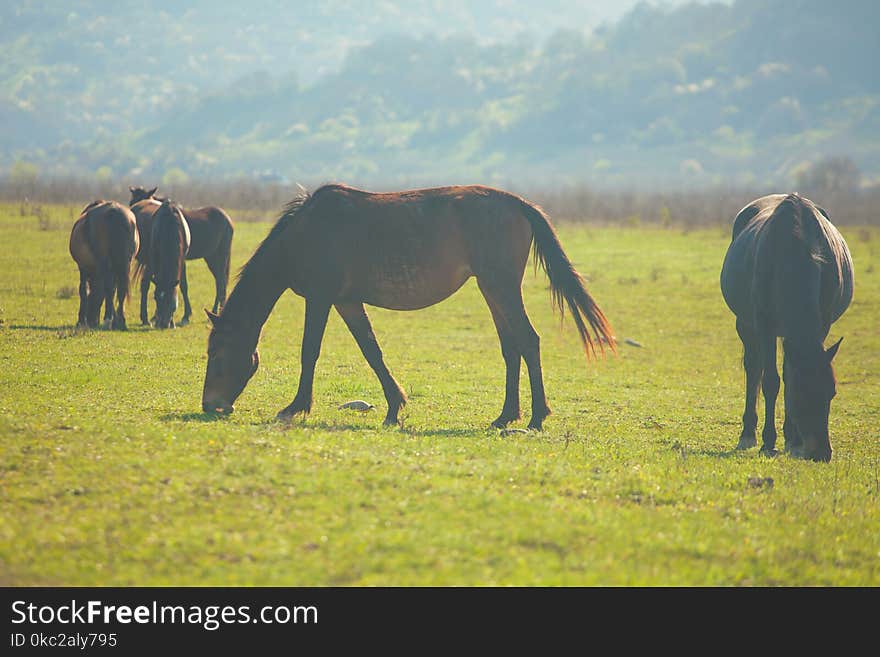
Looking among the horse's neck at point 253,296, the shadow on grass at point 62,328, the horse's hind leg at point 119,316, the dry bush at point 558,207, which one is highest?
the dry bush at point 558,207

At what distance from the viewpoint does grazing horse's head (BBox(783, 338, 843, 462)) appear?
905 centimetres

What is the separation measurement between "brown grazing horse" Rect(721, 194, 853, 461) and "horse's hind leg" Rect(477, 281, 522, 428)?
108 inches

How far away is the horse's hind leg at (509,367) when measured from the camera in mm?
10984

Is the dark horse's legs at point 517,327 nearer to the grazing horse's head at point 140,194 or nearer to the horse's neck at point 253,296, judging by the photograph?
the horse's neck at point 253,296

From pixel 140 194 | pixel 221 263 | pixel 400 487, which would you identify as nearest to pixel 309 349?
pixel 400 487

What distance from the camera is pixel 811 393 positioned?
29.7ft

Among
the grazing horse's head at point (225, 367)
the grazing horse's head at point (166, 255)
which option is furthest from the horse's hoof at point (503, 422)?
the grazing horse's head at point (166, 255)

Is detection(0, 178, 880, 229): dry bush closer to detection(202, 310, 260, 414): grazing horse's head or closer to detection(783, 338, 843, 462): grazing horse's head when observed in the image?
detection(202, 310, 260, 414): grazing horse's head

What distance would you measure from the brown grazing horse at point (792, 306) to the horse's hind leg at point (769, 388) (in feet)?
0.04

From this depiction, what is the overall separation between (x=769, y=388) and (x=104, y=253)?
42.5 ft

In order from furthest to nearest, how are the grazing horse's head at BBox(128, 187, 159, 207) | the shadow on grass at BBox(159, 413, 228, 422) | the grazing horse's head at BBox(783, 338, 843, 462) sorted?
the grazing horse's head at BBox(128, 187, 159, 207)
the shadow on grass at BBox(159, 413, 228, 422)
the grazing horse's head at BBox(783, 338, 843, 462)

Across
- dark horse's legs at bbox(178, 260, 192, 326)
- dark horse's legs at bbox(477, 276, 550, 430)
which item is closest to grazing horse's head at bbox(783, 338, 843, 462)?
dark horse's legs at bbox(477, 276, 550, 430)

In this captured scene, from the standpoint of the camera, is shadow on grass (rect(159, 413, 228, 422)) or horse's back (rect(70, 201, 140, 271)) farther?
horse's back (rect(70, 201, 140, 271))

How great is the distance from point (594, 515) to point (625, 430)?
211 inches
